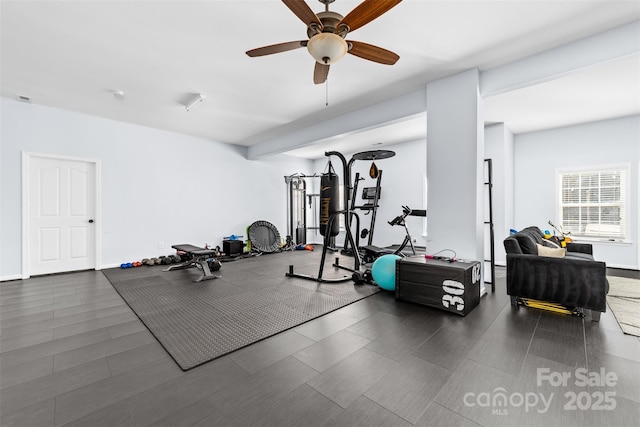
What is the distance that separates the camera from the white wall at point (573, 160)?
5129 millimetres

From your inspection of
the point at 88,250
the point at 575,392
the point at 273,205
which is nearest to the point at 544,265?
the point at 575,392

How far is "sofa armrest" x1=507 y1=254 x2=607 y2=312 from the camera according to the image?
2.74 metres

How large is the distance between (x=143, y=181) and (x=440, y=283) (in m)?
6.19

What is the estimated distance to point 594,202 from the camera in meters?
5.57

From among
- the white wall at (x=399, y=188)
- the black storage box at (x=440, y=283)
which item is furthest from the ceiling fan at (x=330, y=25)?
the white wall at (x=399, y=188)

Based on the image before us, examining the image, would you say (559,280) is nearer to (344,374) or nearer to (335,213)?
(344,374)

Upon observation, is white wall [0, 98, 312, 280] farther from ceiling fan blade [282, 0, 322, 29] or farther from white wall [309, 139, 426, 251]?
ceiling fan blade [282, 0, 322, 29]

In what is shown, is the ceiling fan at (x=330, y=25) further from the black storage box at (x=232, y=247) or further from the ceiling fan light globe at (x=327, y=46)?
the black storage box at (x=232, y=247)

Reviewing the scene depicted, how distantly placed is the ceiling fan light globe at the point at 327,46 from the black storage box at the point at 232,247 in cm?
537

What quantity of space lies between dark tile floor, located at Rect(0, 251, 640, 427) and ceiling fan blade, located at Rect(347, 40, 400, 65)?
2.58 meters

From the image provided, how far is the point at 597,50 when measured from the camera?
2939 millimetres

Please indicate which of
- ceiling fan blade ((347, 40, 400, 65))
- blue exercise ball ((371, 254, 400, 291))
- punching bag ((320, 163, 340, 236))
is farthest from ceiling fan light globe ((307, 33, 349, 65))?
punching bag ((320, 163, 340, 236))

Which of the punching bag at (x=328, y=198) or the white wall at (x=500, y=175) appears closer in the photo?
the punching bag at (x=328, y=198)

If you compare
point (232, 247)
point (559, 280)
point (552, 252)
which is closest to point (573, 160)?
point (552, 252)
